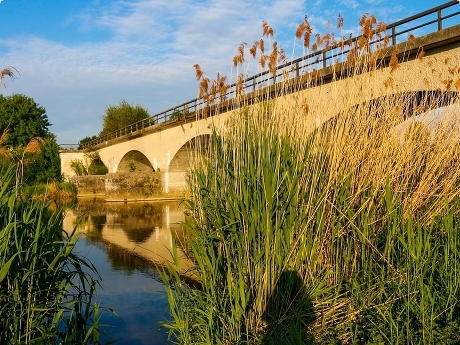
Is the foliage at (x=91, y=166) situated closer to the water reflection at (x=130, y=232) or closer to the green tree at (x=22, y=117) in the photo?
the green tree at (x=22, y=117)

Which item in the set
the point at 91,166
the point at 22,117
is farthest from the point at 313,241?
the point at 22,117

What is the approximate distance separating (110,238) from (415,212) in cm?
1026

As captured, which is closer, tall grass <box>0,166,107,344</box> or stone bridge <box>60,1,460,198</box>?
tall grass <box>0,166,107,344</box>

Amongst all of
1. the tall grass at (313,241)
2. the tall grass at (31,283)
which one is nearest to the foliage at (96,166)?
the tall grass at (313,241)

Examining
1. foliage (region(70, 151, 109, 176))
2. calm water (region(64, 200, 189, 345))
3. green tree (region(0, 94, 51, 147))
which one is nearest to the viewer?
calm water (region(64, 200, 189, 345))

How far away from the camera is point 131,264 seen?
1016 cm

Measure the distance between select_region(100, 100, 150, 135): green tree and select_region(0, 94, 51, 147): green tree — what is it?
25.4 feet

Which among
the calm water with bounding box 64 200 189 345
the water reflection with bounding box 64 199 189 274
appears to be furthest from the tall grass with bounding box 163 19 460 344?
the water reflection with bounding box 64 199 189 274

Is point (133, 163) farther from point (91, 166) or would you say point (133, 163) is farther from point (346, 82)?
point (346, 82)

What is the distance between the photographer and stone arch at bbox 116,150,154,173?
38062 millimetres

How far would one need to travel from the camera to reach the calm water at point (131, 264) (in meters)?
6.09

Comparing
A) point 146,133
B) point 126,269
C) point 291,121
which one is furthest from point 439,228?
point 146,133

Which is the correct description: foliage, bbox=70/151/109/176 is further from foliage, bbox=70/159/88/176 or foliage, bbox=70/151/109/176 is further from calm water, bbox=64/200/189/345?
calm water, bbox=64/200/189/345

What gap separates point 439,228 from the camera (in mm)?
4793
